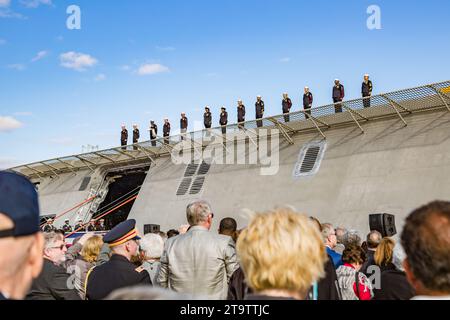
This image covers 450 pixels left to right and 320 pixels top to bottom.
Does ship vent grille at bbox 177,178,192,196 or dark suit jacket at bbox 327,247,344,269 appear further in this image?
ship vent grille at bbox 177,178,192,196

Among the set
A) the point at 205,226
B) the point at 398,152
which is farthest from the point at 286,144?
the point at 205,226

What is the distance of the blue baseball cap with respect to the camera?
1.81 m

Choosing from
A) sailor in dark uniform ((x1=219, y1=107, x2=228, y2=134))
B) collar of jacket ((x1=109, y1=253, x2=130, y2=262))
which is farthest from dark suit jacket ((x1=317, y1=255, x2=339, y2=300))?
→ sailor in dark uniform ((x1=219, y1=107, x2=228, y2=134))

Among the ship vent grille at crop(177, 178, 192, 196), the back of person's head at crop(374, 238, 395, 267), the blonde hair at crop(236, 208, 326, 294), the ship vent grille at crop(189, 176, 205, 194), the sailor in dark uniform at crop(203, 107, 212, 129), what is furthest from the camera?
the sailor in dark uniform at crop(203, 107, 212, 129)

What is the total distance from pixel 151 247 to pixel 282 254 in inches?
155

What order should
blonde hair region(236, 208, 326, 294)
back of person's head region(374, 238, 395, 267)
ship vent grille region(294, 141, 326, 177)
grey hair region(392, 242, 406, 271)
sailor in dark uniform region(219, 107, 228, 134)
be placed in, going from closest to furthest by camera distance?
blonde hair region(236, 208, 326, 294), grey hair region(392, 242, 406, 271), back of person's head region(374, 238, 395, 267), ship vent grille region(294, 141, 326, 177), sailor in dark uniform region(219, 107, 228, 134)

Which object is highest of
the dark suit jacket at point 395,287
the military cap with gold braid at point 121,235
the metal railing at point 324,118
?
the metal railing at point 324,118

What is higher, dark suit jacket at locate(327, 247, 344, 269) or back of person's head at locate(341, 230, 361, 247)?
back of person's head at locate(341, 230, 361, 247)

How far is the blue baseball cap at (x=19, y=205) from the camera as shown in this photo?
5.93 feet

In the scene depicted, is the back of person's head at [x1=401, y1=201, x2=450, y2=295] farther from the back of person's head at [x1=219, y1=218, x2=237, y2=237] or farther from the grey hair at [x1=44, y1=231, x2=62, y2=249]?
the back of person's head at [x1=219, y1=218, x2=237, y2=237]

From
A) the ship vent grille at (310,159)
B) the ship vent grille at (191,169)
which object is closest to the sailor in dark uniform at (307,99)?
the ship vent grille at (310,159)

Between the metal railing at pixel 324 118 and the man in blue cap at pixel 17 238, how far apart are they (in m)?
15.3

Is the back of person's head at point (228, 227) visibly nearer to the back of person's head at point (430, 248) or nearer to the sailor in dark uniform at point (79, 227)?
the back of person's head at point (430, 248)

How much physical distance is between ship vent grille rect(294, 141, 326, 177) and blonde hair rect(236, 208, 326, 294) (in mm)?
15783
